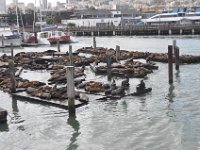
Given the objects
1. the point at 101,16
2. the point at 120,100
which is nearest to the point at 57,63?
the point at 120,100

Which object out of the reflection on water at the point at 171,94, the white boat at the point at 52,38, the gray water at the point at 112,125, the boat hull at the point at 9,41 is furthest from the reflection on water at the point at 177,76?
the boat hull at the point at 9,41

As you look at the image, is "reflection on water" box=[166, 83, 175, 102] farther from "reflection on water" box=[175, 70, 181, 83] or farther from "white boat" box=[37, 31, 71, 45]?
"white boat" box=[37, 31, 71, 45]

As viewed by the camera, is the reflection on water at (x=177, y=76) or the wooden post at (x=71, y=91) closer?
the wooden post at (x=71, y=91)

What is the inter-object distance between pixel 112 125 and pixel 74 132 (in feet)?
5.51

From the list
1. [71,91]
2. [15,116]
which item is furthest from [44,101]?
[71,91]

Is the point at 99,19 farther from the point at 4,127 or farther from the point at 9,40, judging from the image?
the point at 4,127

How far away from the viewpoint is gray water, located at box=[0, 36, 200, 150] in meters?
16.0

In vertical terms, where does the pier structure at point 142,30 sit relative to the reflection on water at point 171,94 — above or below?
above

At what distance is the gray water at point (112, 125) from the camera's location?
15969mm

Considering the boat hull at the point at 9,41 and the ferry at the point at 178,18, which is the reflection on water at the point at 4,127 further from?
the ferry at the point at 178,18

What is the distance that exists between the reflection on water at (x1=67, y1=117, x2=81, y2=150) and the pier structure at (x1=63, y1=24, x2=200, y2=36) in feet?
206

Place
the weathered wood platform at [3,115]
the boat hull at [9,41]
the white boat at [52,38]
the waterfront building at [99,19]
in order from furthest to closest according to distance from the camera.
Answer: the waterfront building at [99,19], the white boat at [52,38], the boat hull at [9,41], the weathered wood platform at [3,115]

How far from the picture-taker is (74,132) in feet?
58.0

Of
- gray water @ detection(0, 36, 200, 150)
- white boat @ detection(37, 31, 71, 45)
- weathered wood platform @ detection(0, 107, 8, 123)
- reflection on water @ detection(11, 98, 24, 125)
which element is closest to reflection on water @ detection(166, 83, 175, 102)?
gray water @ detection(0, 36, 200, 150)
